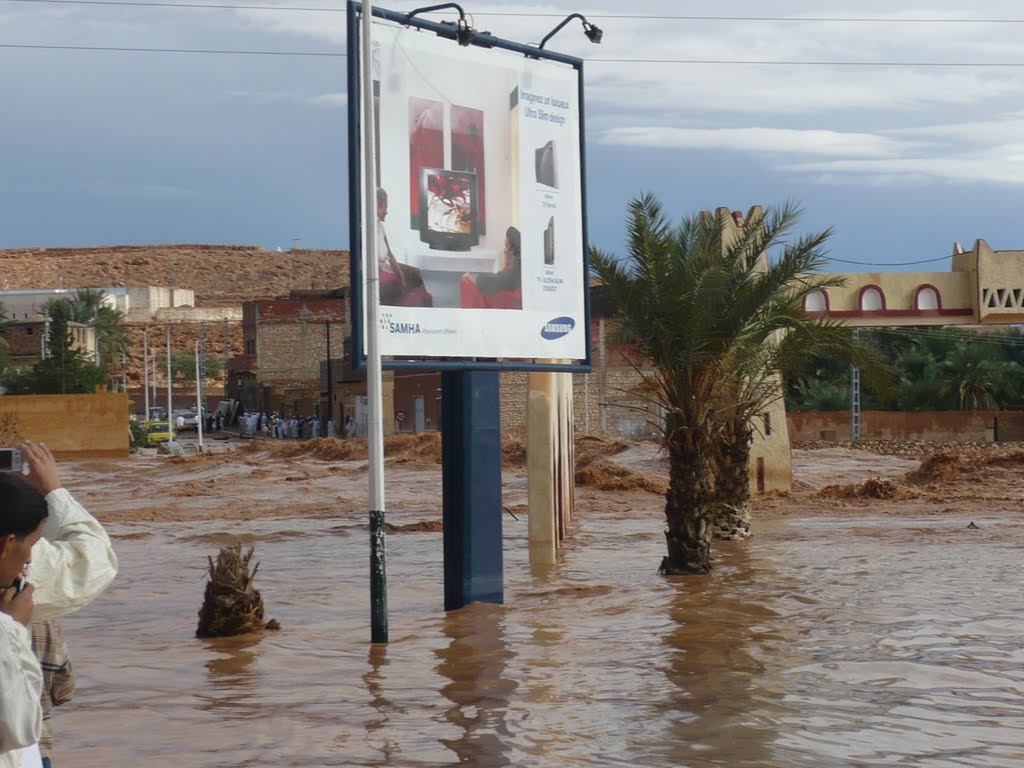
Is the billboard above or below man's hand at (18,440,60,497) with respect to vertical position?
above

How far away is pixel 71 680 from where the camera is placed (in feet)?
12.7

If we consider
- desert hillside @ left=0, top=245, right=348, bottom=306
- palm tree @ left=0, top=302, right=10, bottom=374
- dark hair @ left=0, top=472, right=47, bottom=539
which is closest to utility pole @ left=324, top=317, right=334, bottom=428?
palm tree @ left=0, top=302, right=10, bottom=374

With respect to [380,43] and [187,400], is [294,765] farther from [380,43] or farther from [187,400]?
[187,400]

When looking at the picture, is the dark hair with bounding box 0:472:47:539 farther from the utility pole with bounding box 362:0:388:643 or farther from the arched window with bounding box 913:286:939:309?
the arched window with bounding box 913:286:939:309

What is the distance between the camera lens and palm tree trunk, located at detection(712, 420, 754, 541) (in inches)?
752

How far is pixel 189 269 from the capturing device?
151 meters

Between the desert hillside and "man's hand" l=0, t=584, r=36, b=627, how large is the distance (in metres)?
142

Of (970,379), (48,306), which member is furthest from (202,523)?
(48,306)

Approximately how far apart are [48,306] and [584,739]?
79.6 meters

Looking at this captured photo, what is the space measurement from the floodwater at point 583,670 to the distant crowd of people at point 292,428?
45784mm

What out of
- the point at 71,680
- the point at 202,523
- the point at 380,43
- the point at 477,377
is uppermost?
the point at 380,43

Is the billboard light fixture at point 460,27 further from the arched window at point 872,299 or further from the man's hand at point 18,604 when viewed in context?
the arched window at point 872,299

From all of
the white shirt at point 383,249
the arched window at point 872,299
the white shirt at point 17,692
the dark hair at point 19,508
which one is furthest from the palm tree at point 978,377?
the white shirt at point 17,692

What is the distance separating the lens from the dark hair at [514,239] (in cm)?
1211
